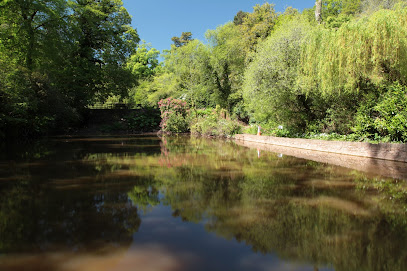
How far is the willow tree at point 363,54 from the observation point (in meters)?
8.88

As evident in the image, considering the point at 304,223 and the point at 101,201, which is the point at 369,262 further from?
the point at 101,201

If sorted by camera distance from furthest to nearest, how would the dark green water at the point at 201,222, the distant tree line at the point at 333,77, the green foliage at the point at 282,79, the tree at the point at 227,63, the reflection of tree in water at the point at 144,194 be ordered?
1. the tree at the point at 227,63
2. the green foliage at the point at 282,79
3. the distant tree line at the point at 333,77
4. the reflection of tree in water at the point at 144,194
5. the dark green water at the point at 201,222

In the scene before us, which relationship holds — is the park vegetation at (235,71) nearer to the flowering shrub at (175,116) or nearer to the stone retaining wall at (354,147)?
the flowering shrub at (175,116)

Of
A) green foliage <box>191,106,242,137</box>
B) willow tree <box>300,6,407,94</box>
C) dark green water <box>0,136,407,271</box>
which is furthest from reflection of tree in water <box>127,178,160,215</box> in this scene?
green foliage <box>191,106,242,137</box>

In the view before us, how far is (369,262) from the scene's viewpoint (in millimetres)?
2406

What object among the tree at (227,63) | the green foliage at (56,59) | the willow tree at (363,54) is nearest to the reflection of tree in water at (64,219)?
the willow tree at (363,54)

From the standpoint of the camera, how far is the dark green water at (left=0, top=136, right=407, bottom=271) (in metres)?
2.44

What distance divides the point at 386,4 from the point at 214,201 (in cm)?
4317

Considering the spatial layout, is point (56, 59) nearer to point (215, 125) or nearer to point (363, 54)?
point (215, 125)

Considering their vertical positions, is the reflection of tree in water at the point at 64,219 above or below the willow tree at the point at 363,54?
below

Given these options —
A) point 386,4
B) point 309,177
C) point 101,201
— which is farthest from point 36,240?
point 386,4

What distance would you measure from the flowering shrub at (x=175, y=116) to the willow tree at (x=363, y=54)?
53.3 ft

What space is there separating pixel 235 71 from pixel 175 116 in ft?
25.3

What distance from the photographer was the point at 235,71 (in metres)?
25.8
